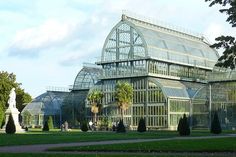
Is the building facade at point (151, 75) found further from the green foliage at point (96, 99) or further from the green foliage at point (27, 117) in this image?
the green foliage at point (27, 117)

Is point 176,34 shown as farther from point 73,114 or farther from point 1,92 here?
point 1,92

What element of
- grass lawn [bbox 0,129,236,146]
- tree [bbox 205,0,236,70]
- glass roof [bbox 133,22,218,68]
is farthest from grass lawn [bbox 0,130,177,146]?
glass roof [bbox 133,22,218,68]

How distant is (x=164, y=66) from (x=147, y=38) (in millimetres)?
7692

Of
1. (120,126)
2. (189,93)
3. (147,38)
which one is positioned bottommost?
(120,126)

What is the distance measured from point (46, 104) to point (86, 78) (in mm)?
12509

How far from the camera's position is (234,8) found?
2228cm

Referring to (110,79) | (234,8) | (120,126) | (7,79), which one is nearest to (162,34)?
(110,79)

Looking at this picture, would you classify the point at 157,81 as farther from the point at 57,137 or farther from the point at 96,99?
the point at 57,137

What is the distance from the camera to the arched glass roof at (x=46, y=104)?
395 ft

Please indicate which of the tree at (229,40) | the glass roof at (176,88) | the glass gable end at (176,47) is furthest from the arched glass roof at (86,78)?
the tree at (229,40)

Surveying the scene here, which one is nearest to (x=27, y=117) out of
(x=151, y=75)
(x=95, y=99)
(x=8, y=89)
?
(x=8, y=89)

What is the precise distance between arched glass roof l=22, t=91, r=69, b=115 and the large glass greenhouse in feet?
7.80

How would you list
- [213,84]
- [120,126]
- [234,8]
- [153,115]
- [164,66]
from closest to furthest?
[234,8] < [120,126] < [213,84] < [153,115] < [164,66]

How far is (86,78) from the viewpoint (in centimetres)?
12044
